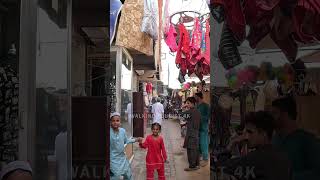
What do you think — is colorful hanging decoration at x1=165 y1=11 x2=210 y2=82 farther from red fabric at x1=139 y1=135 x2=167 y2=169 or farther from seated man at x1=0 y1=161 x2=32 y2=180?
seated man at x1=0 y1=161 x2=32 y2=180

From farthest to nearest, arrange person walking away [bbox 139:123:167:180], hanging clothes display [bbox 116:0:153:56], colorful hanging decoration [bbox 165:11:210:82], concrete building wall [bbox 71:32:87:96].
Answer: colorful hanging decoration [bbox 165:11:210:82], hanging clothes display [bbox 116:0:153:56], person walking away [bbox 139:123:167:180], concrete building wall [bbox 71:32:87:96]

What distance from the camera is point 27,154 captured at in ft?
7.73

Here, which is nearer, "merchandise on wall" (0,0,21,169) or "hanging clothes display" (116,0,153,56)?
"merchandise on wall" (0,0,21,169)

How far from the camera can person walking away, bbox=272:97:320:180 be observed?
258 cm

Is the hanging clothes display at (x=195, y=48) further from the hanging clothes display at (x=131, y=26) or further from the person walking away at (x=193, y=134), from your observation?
the hanging clothes display at (x=131, y=26)

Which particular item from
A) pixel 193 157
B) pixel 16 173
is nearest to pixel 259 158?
pixel 16 173

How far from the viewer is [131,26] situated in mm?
7891

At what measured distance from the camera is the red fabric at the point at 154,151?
656cm

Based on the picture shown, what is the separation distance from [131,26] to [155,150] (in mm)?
2489

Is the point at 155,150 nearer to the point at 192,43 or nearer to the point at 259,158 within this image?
the point at 259,158

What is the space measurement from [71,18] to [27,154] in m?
0.98

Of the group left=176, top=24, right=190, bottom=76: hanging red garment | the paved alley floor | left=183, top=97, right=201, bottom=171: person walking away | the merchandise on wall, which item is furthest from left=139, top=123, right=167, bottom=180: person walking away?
left=176, top=24, right=190, bottom=76: hanging red garment

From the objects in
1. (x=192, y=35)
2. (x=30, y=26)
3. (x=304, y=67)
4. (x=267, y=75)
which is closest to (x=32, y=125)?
(x=30, y=26)

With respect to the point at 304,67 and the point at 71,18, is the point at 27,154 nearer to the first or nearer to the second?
the point at 71,18
